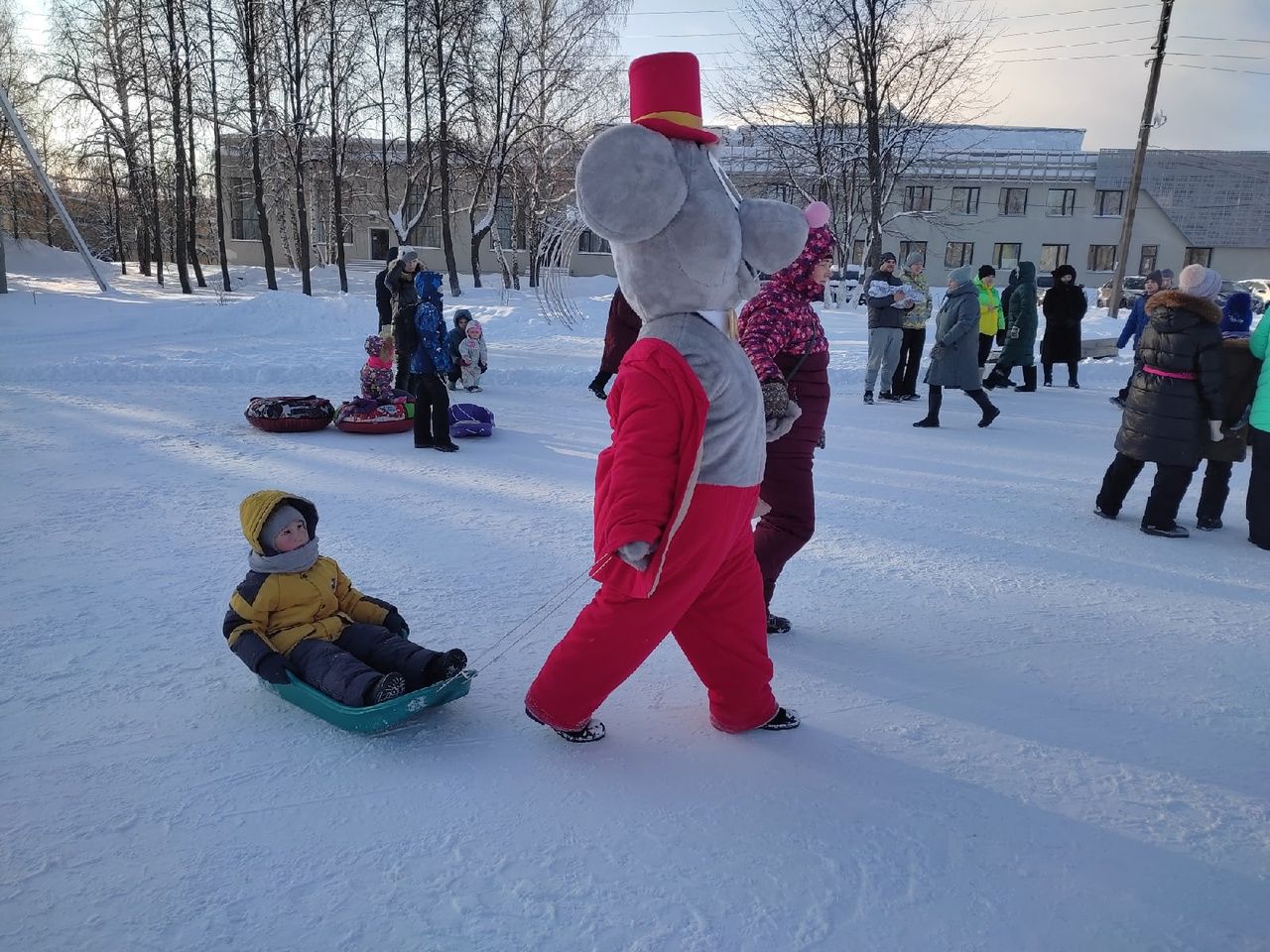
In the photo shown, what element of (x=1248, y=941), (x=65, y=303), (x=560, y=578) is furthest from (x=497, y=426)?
(x=65, y=303)

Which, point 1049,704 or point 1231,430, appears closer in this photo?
point 1049,704

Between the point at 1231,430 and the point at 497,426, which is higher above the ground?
the point at 1231,430

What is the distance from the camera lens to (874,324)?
941cm

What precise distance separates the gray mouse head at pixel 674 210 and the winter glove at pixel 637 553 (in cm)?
72

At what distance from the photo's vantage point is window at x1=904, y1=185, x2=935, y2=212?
42.5m

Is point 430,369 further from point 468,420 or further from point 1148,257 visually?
point 1148,257

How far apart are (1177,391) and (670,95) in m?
3.89

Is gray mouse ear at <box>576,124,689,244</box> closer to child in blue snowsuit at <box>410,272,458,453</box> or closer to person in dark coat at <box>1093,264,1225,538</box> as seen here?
person in dark coat at <box>1093,264,1225,538</box>

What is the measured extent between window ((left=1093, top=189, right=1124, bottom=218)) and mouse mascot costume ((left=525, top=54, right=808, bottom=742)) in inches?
1913

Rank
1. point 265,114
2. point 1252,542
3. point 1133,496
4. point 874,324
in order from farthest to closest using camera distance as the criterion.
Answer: point 265,114
point 874,324
point 1133,496
point 1252,542

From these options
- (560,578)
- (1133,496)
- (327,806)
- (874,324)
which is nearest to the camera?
(327,806)

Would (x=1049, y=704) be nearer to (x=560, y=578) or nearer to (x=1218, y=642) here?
(x=1218, y=642)

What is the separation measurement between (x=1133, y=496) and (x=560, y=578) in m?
4.25

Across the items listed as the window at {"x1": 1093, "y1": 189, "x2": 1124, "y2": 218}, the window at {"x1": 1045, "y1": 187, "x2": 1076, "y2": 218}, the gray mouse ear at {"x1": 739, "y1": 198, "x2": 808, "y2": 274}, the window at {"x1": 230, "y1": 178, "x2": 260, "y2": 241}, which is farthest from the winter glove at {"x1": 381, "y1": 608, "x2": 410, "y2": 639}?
the window at {"x1": 1093, "y1": 189, "x2": 1124, "y2": 218}
